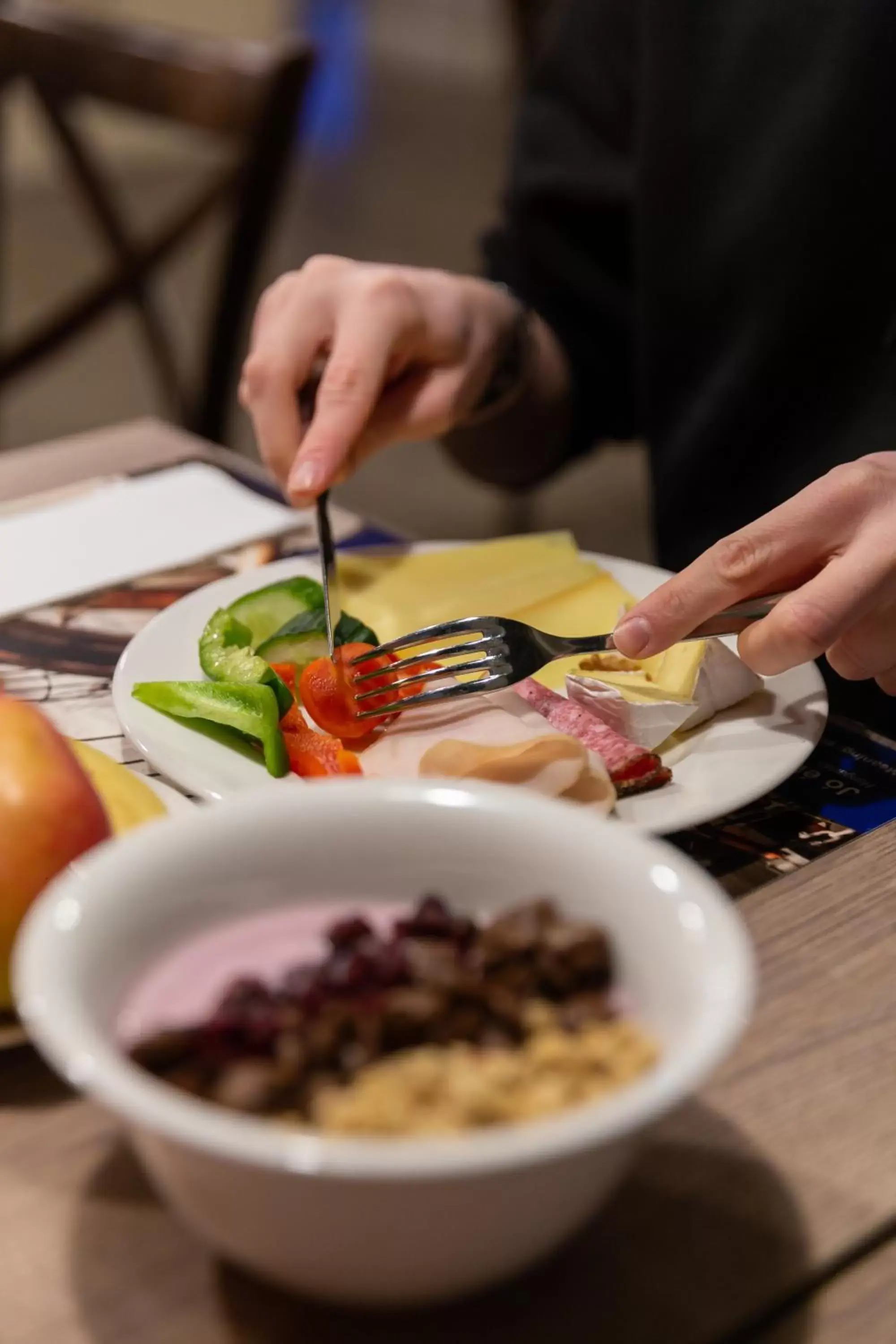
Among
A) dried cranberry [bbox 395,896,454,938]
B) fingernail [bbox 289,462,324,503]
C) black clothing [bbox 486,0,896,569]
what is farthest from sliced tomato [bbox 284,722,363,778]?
black clothing [bbox 486,0,896,569]

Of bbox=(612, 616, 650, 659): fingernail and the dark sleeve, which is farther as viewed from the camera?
the dark sleeve

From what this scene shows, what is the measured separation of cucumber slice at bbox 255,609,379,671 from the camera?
989 millimetres

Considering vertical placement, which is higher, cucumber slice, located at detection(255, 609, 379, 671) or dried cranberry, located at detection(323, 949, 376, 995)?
dried cranberry, located at detection(323, 949, 376, 995)

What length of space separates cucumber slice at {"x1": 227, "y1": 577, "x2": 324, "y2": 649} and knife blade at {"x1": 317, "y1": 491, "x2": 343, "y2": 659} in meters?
0.01

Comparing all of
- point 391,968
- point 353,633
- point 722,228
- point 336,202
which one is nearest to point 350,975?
point 391,968

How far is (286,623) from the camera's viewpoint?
1.01 metres

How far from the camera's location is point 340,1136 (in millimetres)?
439

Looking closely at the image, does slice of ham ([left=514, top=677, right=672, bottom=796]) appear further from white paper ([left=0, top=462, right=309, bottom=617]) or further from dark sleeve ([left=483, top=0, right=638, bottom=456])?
dark sleeve ([left=483, top=0, right=638, bottom=456])

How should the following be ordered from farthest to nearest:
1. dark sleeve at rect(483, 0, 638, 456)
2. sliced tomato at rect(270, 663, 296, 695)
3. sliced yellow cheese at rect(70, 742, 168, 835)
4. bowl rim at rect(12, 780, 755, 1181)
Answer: dark sleeve at rect(483, 0, 638, 456) → sliced tomato at rect(270, 663, 296, 695) → sliced yellow cheese at rect(70, 742, 168, 835) → bowl rim at rect(12, 780, 755, 1181)

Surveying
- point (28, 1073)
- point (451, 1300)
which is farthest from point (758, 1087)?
point (28, 1073)

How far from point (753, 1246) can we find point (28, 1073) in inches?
13.0

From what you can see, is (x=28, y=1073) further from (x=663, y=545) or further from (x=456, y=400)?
(x=663, y=545)

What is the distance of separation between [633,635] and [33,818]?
383 mm

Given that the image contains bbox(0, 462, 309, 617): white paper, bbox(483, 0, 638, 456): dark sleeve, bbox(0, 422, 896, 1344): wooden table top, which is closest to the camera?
bbox(0, 422, 896, 1344): wooden table top
